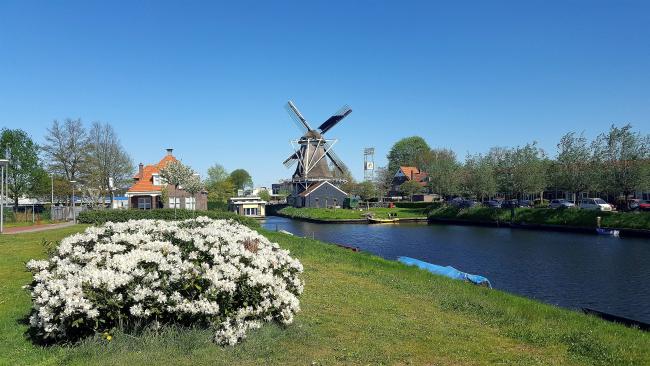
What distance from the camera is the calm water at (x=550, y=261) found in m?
20.4

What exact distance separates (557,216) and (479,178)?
722 inches

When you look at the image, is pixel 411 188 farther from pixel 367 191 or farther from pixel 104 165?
pixel 104 165

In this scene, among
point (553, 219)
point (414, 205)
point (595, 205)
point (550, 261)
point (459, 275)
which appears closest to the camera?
point (459, 275)

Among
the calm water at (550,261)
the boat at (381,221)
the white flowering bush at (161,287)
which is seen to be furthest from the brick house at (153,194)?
the white flowering bush at (161,287)

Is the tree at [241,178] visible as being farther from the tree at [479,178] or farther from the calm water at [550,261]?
the calm water at [550,261]

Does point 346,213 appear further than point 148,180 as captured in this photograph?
Yes

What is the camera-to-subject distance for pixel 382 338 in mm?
8227

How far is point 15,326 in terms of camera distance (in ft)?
28.0

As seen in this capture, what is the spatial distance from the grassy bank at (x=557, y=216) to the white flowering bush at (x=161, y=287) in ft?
154

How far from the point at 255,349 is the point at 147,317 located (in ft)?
5.57

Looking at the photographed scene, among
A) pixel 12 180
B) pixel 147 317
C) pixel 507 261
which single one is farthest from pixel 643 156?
pixel 12 180

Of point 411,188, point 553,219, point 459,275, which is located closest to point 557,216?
point 553,219

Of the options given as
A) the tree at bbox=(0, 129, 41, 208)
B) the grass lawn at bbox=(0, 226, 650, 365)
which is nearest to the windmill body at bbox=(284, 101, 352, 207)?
the tree at bbox=(0, 129, 41, 208)

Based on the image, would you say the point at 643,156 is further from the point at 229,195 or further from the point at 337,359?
the point at 229,195
